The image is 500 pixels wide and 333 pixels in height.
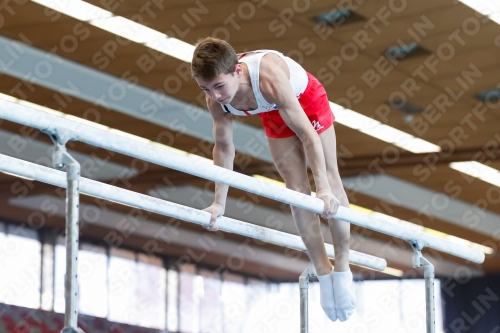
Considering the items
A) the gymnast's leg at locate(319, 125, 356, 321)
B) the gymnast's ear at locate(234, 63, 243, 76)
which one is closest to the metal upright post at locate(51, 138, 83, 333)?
Result: the gymnast's ear at locate(234, 63, 243, 76)

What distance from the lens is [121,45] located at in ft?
25.4

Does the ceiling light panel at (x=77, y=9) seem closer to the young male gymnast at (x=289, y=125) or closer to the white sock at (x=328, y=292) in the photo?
the young male gymnast at (x=289, y=125)

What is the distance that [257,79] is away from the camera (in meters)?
3.11

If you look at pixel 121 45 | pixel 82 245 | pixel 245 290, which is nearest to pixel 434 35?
pixel 121 45

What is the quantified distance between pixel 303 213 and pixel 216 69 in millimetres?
871

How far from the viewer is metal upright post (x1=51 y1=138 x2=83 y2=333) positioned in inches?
78.1

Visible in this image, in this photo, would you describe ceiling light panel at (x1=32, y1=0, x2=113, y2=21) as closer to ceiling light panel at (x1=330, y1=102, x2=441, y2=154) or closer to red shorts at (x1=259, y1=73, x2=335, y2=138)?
ceiling light panel at (x1=330, y1=102, x2=441, y2=154)

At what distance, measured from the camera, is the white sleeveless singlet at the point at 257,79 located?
3107mm

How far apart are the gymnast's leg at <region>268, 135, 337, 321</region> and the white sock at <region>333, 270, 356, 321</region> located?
0.03 metres

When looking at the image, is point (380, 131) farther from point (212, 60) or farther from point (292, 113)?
point (212, 60)

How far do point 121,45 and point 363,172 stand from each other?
5.14 metres

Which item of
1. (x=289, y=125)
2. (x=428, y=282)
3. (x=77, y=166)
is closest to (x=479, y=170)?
(x=428, y=282)

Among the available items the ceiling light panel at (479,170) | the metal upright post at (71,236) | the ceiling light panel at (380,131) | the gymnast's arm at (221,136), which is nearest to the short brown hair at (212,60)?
the gymnast's arm at (221,136)

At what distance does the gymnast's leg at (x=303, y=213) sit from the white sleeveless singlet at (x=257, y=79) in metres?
0.22
